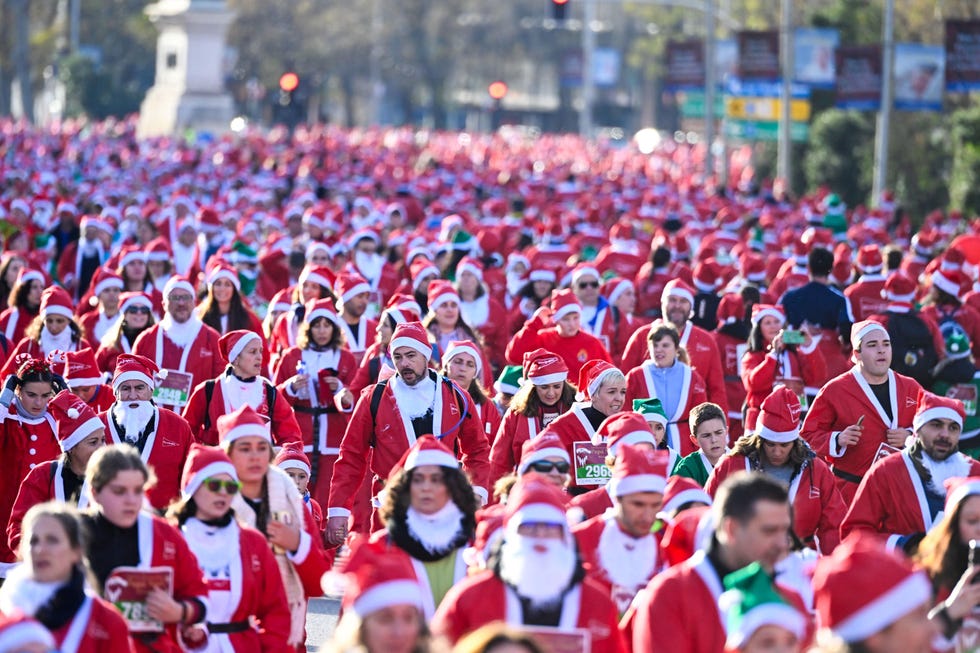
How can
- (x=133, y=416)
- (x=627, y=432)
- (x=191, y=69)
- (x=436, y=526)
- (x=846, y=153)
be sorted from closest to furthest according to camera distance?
(x=436, y=526) < (x=627, y=432) < (x=133, y=416) < (x=846, y=153) < (x=191, y=69)

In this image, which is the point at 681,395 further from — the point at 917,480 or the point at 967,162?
the point at 967,162

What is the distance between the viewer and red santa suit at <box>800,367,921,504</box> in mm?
11516

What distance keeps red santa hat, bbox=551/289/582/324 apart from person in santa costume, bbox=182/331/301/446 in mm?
2819

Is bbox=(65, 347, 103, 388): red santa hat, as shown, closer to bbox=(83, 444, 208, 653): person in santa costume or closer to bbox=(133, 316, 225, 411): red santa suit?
bbox=(133, 316, 225, 411): red santa suit

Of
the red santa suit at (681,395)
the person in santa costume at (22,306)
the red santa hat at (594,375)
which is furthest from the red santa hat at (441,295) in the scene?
the red santa hat at (594,375)

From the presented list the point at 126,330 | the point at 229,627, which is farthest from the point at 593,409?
the point at 126,330

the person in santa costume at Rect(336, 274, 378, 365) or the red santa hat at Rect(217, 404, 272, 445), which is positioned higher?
the person in santa costume at Rect(336, 274, 378, 365)

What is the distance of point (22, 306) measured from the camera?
52.9 feet

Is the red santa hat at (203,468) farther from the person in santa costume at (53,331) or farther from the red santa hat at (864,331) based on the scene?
the person in santa costume at (53,331)

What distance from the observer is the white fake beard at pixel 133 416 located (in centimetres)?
1063

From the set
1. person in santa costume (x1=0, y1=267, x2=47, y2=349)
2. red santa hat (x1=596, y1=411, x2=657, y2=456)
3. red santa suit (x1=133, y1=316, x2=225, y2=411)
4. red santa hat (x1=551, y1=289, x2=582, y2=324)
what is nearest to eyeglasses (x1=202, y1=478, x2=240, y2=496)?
red santa hat (x1=596, y1=411, x2=657, y2=456)

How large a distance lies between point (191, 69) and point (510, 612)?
56875 mm

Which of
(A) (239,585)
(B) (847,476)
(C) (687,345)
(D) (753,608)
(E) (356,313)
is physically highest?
(E) (356,313)

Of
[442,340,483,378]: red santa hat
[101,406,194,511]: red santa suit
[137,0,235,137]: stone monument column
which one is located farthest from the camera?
[137,0,235,137]: stone monument column
